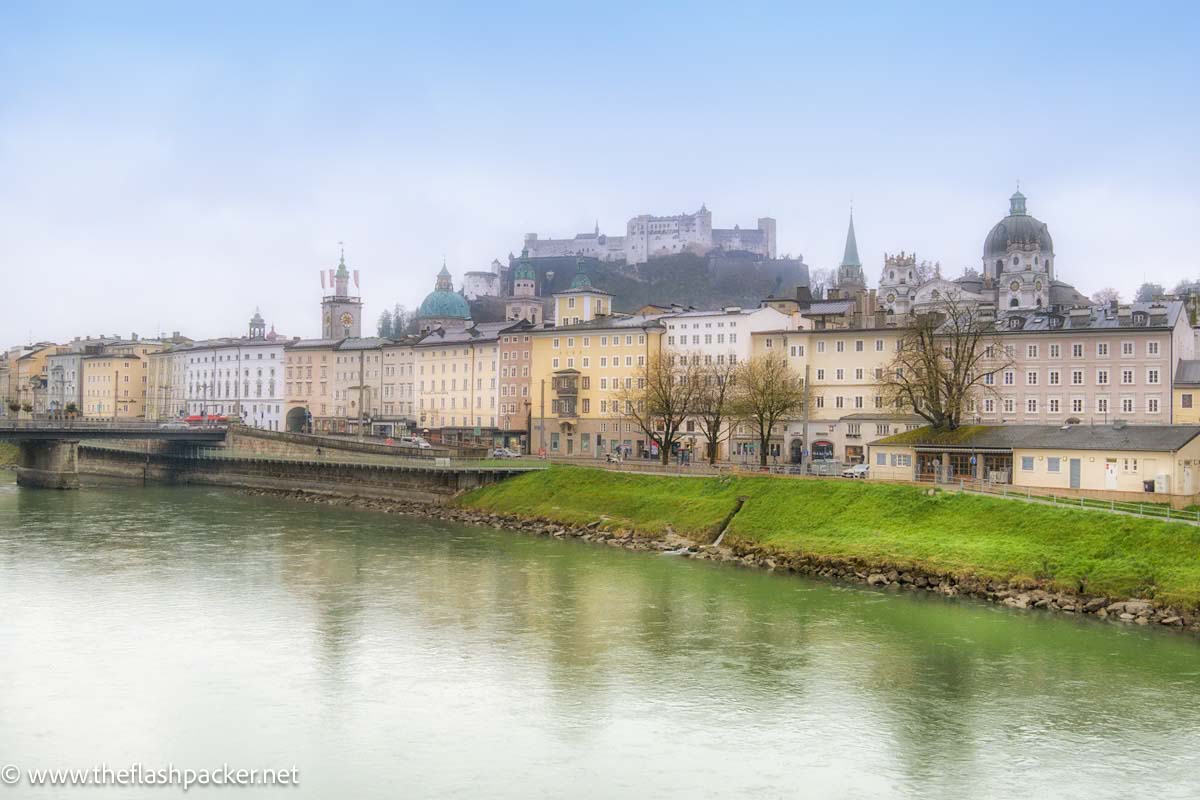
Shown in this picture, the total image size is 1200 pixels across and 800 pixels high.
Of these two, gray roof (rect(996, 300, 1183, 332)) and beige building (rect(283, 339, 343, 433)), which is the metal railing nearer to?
beige building (rect(283, 339, 343, 433))

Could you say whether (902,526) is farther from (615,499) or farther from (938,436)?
(615,499)

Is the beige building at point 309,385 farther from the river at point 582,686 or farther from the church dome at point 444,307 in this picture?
the river at point 582,686

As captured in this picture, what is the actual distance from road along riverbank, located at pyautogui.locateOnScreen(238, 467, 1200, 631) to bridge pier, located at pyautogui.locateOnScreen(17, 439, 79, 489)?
35.5 meters

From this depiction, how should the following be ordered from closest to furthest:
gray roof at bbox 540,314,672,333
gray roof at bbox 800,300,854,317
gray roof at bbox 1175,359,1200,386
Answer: gray roof at bbox 1175,359,1200,386 < gray roof at bbox 540,314,672,333 < gray roof at bbox 800,300,854,317

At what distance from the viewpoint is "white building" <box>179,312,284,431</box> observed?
12231cm

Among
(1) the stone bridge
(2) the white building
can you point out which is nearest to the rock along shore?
(1) the stone bridge

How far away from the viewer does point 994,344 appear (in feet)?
225

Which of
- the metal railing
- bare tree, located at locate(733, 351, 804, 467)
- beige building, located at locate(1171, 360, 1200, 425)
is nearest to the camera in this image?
beige building, located at locate(1171, 360, 1200, 425)

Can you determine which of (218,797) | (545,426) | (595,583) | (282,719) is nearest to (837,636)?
(595,583)

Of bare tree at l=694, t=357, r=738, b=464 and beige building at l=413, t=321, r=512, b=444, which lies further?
beige building at l=413, t=321, r=512, b=444

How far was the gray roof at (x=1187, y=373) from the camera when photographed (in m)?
64.3

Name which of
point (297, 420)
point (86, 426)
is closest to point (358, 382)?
point (297, 420)

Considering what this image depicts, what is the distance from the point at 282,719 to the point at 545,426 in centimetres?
6723

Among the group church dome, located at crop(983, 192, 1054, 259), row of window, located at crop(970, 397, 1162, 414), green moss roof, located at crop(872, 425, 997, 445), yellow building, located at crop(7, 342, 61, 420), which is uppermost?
church dome, located at crop(983, 192, 1054, 259)
